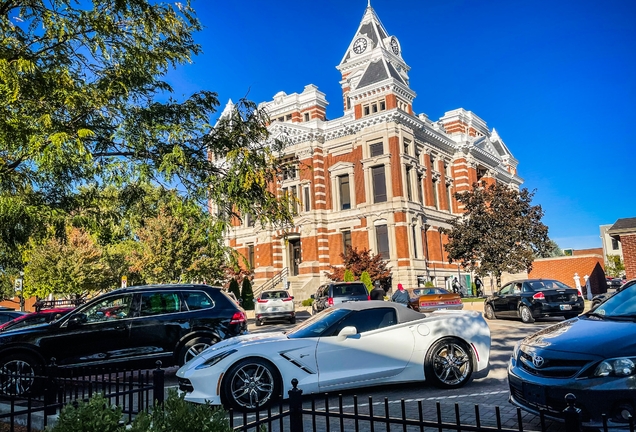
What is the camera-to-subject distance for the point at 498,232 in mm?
30234

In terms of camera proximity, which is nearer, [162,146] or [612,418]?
[612,418]

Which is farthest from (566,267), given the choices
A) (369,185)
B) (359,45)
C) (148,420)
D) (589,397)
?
(148,420)

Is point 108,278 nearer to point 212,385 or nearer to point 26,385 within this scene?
point 26,385

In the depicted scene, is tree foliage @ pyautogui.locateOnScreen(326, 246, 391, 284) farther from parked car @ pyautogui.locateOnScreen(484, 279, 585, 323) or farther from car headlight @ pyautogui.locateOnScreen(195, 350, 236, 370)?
car headlight @ pyautogui.locateOnScreen(195, 350, 236, 370)

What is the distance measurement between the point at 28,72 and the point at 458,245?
27.3 metres

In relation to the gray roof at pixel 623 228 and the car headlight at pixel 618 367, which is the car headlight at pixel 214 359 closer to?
the car headlight at pixel 618 367

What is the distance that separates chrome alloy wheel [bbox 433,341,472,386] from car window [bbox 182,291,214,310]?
14.9 feet

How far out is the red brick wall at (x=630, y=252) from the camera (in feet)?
64.1

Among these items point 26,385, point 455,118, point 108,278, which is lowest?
point 26,385

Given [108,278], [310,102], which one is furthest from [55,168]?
[310,102]

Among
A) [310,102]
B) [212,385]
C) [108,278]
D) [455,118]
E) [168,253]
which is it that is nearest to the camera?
[212,385]

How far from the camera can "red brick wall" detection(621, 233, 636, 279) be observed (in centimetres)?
1953

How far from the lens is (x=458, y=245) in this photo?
104ft

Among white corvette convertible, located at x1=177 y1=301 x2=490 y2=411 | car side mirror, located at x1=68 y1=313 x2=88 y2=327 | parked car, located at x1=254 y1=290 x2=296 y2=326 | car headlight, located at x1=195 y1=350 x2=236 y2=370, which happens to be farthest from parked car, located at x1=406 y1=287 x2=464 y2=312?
car headlight, located at x1=195 y1=350 x2=236 y2=370
